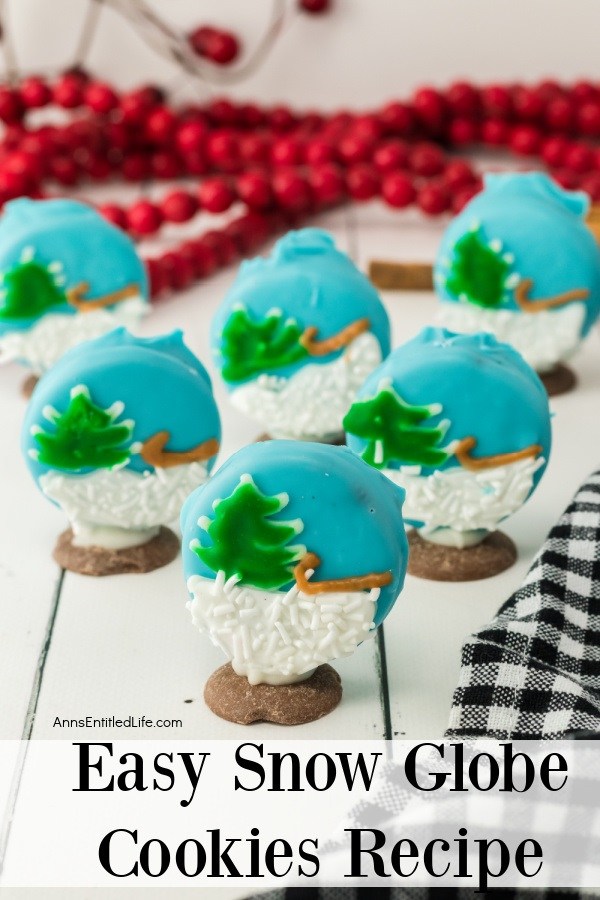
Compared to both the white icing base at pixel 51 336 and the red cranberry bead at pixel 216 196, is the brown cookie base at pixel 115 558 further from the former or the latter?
the red cranberry bead at pixel 216 196

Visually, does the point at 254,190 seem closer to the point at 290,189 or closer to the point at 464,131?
the point at 290,189

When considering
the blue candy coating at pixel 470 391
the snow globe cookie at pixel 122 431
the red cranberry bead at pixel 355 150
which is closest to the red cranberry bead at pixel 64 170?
the red cranberry bead at pixel 355 150

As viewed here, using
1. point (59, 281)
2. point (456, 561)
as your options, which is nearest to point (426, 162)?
point (59, 281)

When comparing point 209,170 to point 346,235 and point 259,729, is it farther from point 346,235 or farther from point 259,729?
point 259,729

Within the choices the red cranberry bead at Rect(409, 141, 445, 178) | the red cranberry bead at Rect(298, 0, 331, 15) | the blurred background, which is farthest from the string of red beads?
the red cranberry bead at Rect(298, 0, 331, 15)

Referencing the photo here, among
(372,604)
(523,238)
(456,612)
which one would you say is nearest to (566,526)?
(456,612)

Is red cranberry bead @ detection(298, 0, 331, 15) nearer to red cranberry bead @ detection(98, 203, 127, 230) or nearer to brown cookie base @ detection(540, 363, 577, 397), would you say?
red cranberry bead @ detection(98, 203, 127, 230)
